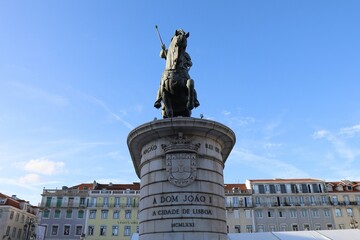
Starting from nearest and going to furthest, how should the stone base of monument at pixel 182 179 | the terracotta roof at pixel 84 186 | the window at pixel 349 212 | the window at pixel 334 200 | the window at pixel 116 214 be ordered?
1. the stone base of monument at pixel 182 179
2. the window at pixel 116 214
3. the window at pixel 349 212
4. the window at pixel 334 200
5. the terracotta roof at pixel 84 186

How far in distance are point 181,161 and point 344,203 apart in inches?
2424

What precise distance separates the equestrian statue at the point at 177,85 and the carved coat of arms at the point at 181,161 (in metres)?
2.41

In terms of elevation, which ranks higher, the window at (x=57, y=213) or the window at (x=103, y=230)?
the window at (x=57, y=213)

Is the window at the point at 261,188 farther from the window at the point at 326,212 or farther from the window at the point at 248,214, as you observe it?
the window at the point at 326,212

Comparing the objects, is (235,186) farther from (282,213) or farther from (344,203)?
(344,203)

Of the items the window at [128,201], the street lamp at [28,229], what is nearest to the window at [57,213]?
the street lamp at [28,229]

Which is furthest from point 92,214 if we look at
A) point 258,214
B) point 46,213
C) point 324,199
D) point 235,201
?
point 324,199

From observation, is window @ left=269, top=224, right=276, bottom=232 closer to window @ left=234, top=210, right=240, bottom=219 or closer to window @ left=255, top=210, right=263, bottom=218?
window @ left=255, top=210, right=263, bottom=218

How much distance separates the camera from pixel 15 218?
213ft

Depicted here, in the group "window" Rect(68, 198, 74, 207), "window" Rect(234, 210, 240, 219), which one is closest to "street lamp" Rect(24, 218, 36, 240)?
"window" Rect(68, 198, 74, 207)

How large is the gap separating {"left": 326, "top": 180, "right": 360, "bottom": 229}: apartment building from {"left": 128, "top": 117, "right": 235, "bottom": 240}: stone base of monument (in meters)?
Answer: 58.0

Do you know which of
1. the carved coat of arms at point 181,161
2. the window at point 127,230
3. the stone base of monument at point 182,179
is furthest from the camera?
the window at point 127,230

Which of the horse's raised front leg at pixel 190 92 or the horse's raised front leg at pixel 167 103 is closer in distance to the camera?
the horse's raised front leg at pixel 190 92

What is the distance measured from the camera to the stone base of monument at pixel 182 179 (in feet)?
37.4
